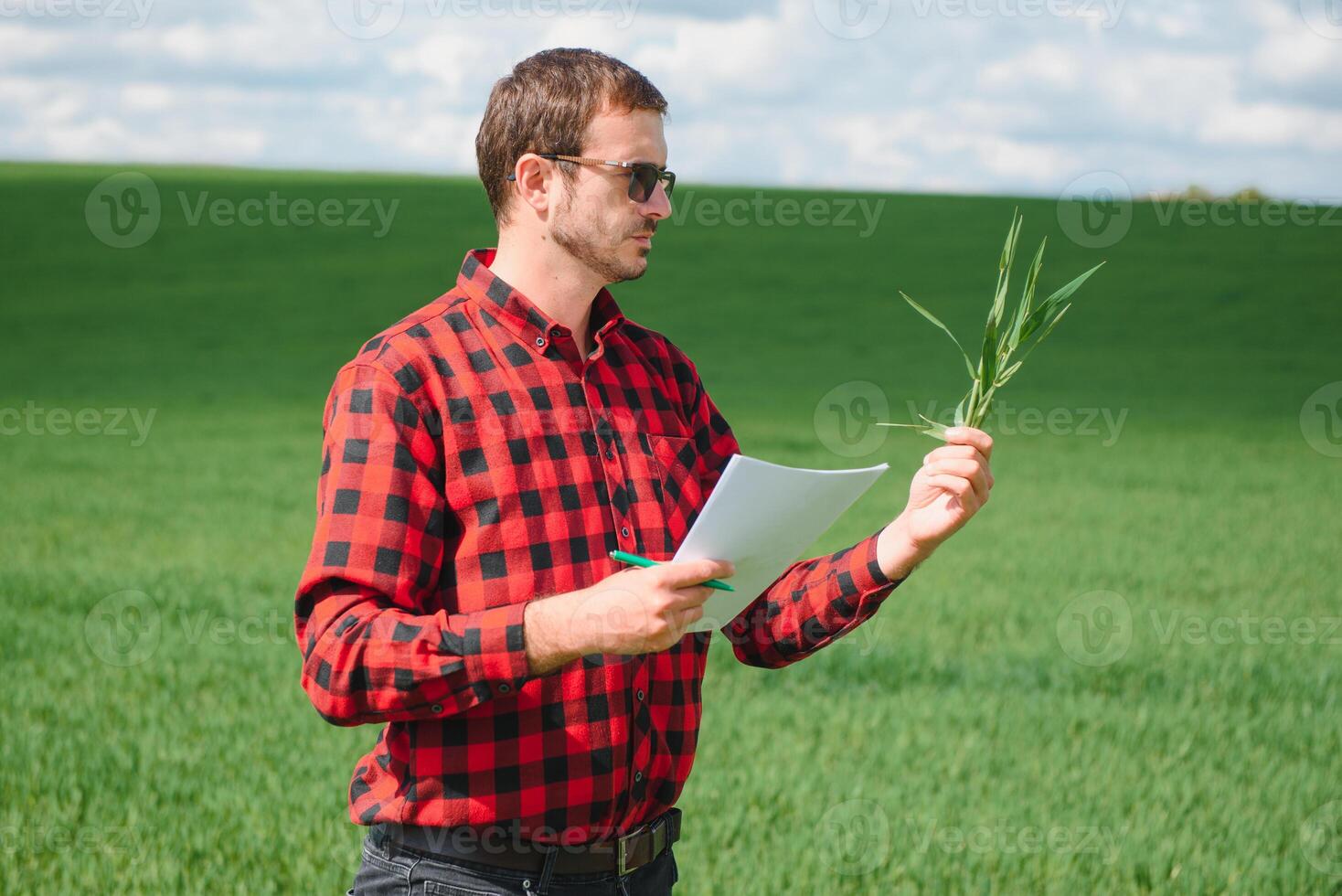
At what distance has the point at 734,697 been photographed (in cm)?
664

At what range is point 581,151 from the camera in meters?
2.36

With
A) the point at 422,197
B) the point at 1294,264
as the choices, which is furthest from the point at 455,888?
the point at 422,197

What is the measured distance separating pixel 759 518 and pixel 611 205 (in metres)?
0.68

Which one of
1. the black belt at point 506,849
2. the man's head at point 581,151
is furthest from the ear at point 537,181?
the black belt at point 506,849

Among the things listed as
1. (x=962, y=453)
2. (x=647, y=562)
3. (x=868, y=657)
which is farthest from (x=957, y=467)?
(x=868, y=657)

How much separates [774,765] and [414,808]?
11.7 ft

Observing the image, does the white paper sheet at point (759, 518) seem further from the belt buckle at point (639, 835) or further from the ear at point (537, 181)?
the ear at point (537, 181)

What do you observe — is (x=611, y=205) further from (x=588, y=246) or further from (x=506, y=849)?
(x=506, y=849)

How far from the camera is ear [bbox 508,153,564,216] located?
7.82 feet

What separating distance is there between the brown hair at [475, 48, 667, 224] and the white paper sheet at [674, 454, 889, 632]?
730 mm

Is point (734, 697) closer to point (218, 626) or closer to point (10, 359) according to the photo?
point (218, 626)

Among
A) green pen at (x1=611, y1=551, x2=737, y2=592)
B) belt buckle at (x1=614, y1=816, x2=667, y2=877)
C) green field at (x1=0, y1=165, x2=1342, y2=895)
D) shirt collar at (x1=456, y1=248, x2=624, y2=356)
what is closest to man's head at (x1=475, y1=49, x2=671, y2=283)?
shirt collar at (x1=456, y1=248, x2=624, y2=356)

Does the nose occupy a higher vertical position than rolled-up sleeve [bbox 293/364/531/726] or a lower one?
higher

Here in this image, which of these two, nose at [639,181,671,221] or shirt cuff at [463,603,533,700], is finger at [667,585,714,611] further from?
nose at [639,181,671,221]
